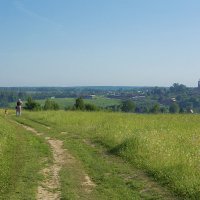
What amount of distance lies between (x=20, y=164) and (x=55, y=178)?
2.45m

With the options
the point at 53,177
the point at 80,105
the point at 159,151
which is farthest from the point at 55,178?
the point at 80,105

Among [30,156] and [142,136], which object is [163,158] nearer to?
[142,136]

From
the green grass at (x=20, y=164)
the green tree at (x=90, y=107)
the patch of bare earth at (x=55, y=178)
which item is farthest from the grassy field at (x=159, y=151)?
the green tree at (x=90, y=107)

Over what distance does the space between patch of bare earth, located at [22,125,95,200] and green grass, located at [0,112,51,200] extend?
0.83 ft

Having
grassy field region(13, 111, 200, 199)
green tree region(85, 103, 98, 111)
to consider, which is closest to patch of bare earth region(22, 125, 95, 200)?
grassy field region(13, 111, 200, 199)

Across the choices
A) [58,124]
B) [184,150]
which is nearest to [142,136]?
[184,150]

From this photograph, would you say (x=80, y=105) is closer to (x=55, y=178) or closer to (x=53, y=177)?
(x=53, y=177)

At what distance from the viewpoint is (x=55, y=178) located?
45.2 feet

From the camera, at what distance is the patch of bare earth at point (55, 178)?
11.8m

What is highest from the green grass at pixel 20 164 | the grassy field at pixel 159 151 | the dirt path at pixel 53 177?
the grassy field at pixel 159 151

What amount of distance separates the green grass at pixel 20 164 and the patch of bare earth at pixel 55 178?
254 mm

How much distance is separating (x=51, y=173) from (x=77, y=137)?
10.00 meters

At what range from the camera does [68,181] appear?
526 inches

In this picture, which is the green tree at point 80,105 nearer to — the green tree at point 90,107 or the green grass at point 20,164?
the green tree at point 90,107
